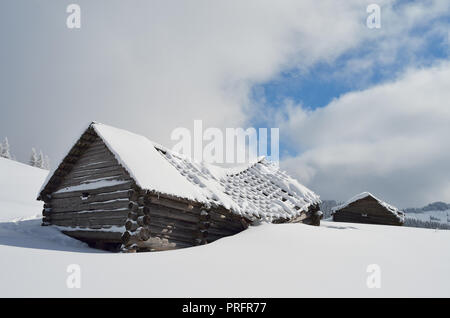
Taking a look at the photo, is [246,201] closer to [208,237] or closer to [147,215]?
[208,237]

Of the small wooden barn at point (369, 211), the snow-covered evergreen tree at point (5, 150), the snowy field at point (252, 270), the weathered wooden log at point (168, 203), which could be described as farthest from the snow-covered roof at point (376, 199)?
the snow-covered evergreen tree at point (5, 150)

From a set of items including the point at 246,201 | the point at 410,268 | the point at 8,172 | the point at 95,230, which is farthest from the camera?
the point at 8,172

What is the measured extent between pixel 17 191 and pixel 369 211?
33.1 m

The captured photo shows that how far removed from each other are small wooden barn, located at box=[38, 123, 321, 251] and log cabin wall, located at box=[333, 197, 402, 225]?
645 inches

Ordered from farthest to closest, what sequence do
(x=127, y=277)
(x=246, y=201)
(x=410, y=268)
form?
(x=246, y=201) < (x=410, y=268) < (x=127, y=277)

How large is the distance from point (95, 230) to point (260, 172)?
10.5 m

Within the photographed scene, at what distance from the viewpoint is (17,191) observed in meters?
30.3

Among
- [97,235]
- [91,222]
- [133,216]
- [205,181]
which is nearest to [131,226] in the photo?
[133,216]

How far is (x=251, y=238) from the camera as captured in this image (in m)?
10.2

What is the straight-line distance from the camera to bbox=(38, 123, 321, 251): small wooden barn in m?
10.8

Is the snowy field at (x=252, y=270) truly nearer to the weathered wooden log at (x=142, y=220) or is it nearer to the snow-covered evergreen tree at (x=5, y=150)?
the weathered wooden log at (x=142, y=220)

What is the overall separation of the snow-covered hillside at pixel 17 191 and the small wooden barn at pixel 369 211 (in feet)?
84.3

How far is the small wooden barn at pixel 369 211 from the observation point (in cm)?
2848
